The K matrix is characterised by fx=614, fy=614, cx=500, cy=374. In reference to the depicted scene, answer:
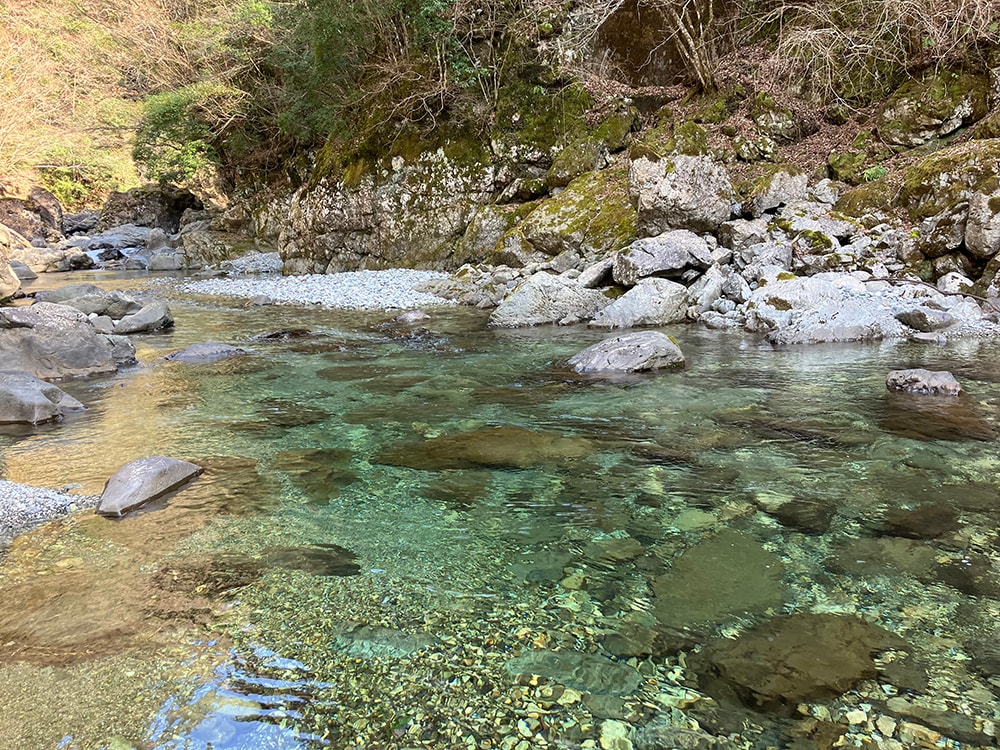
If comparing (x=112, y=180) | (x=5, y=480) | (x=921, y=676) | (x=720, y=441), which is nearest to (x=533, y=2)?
(x=720, y=441)

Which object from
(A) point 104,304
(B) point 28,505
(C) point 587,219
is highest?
(C) point 587,219

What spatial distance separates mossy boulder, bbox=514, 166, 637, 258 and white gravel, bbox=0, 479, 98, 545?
395 inches

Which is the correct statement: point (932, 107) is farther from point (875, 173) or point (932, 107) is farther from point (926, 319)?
point (926, 319)

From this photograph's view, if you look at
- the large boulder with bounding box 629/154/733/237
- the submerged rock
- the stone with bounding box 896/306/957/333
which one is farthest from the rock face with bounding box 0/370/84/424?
the stone with bounding box 896/306/957/333

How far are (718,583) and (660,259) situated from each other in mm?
8159

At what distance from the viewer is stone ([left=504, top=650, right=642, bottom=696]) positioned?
6.83 ft

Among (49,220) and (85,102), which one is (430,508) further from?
(49,220)

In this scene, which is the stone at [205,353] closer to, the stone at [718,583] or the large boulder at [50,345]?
the large boulder at [50,345]

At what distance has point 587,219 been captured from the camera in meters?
12.7

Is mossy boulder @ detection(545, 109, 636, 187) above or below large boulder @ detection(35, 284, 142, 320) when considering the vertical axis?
above

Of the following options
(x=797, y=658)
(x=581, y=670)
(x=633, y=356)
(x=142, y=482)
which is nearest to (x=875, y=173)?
(x=633, y=356)

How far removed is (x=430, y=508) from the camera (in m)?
3.47

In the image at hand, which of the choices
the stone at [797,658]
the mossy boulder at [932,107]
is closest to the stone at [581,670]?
the stone at [797,658]

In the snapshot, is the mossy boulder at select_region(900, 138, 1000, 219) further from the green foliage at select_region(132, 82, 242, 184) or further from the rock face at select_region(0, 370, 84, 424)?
the green foliage at select_region(132, 82, 242, 184)
